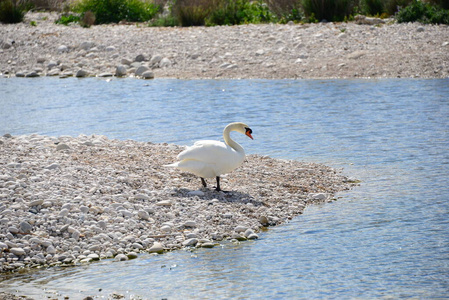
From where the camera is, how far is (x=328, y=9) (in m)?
26.4

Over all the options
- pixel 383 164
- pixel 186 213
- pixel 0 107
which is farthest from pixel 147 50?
pixel 186 213

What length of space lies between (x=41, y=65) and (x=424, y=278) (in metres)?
21.7

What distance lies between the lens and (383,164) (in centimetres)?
1146

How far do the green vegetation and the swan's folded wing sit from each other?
16914 mm

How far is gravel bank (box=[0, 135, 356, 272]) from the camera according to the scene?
24.9 ft

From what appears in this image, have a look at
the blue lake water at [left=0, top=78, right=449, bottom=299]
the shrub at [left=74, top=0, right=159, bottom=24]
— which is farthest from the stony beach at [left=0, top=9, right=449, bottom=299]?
the shrub at [left=74, top=0, right=159, bottom=24]

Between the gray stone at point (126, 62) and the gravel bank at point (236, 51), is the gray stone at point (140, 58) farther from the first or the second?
the gray stone at point (126, 62)

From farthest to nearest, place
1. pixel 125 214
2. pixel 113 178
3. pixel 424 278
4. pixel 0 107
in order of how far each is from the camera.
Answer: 1. pixel 0 107
2. pixel 113 178
3. pixel 125 214
4. pixel 424 278

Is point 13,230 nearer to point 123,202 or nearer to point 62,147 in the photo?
point 123,202

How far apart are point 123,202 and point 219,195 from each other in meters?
1.37

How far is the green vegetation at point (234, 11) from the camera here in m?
24.9

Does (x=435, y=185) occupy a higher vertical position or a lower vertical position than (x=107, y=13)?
lower

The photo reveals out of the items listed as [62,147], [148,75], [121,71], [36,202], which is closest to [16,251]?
[36,202]

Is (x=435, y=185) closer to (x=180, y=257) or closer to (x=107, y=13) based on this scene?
(x=180, y=257)
